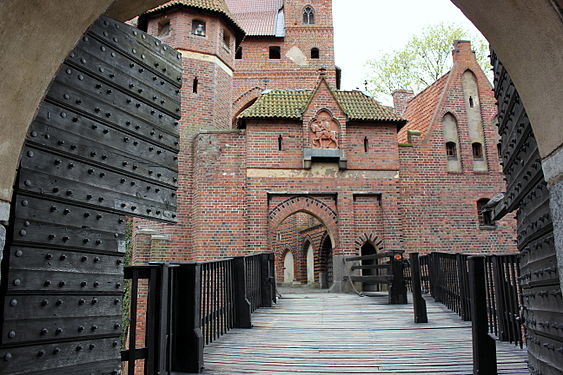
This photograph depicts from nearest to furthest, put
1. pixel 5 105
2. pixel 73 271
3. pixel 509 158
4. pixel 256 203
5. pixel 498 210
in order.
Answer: pixel 5 105
pixel 73 271
pixel 509 158
pixel 498 210
pixel 256 203

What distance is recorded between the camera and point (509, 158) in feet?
13.0

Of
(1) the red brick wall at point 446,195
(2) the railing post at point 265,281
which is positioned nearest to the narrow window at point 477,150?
(1) the red brick wall at point 446,195

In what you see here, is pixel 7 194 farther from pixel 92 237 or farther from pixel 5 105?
pixel 92 237

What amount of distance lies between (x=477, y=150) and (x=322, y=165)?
6038 millimetres

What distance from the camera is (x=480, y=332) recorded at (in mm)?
4117

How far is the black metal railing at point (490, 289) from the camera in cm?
555

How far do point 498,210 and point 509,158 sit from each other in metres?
0.77

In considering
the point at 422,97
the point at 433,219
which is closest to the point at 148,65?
the point at 433,219

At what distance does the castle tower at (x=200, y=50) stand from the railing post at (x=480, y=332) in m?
13.6

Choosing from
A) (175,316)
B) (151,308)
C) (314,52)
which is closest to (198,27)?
(314,52)

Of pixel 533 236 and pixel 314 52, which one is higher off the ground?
pixel 314 52

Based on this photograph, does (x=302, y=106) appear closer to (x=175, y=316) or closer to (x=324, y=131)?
(x=324, y=131)

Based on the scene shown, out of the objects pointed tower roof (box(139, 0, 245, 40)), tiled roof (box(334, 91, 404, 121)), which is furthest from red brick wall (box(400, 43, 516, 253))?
pointed tower roof (box(139, 0, 245, 40))

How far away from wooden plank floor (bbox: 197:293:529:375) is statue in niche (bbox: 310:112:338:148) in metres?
8.22
